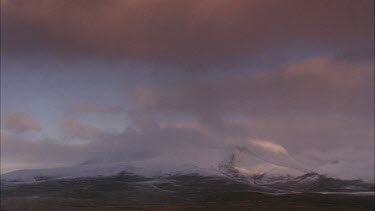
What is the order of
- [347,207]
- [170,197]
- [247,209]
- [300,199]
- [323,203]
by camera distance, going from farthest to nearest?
[170,197] < [300,199] < [323,203] < [347,207] < [247,209]

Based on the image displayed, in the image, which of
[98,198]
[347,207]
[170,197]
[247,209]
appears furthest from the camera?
[170,197]

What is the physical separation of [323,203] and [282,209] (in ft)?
62.8

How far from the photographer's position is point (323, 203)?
10256 cm

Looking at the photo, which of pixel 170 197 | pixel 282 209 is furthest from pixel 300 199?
pixel 170 197

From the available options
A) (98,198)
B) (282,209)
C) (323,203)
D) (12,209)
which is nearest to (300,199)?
(323,203)

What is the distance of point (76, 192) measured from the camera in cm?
14425

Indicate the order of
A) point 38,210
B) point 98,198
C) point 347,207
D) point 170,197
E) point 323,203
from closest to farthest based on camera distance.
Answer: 1. point 38,210
2. point 347,207
3. point 323,203
4. point 98,198
5. point 170,197

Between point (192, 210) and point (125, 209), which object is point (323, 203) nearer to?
point (192, 210)

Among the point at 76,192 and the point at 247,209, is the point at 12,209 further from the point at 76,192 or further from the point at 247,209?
the point at 76,192

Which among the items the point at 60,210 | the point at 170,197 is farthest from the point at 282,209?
the point at 170,197

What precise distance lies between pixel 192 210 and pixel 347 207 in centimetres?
2832

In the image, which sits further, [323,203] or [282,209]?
[323,203]

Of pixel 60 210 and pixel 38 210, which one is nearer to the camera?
pixel 38 210

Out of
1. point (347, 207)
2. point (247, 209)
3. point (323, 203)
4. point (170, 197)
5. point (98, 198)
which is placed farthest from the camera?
point (170, 197)
